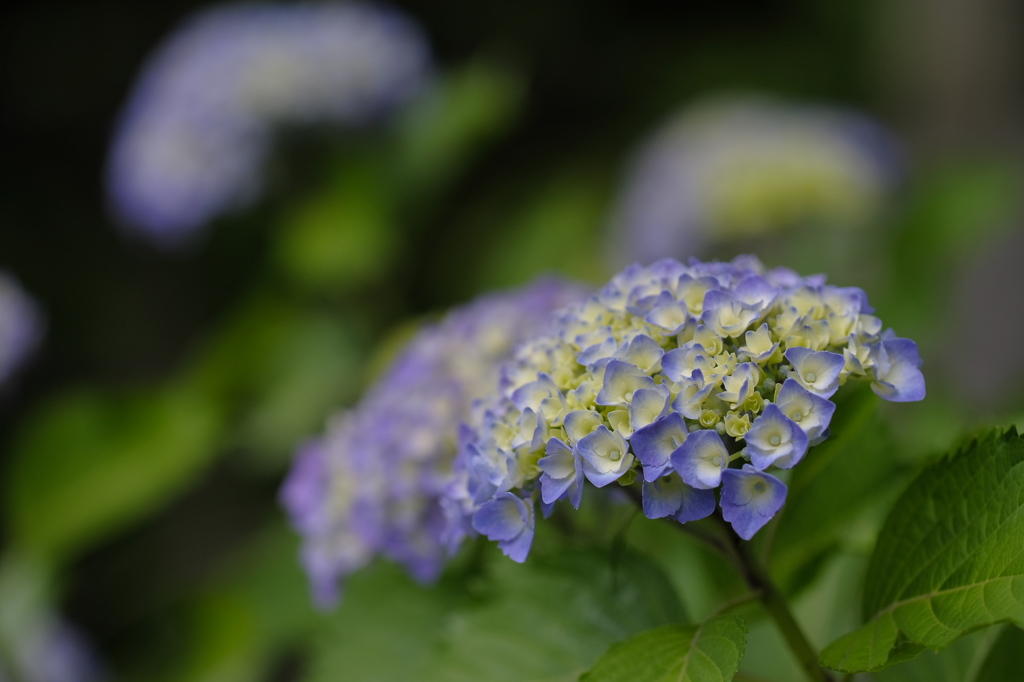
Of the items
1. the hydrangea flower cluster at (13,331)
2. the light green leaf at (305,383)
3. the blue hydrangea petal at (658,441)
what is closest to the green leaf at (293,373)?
the light green leaf at (305,383)

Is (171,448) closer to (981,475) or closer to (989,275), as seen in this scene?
(981,475)

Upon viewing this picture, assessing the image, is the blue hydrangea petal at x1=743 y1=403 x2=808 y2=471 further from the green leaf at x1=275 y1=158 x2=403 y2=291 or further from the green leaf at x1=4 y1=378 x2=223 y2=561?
the green leaf at x1=275 y1=158 x2=403 y2=291

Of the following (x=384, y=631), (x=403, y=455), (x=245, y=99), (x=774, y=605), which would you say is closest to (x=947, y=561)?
(x=774, y=605)

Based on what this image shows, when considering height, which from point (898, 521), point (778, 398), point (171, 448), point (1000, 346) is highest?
point (171, 448)

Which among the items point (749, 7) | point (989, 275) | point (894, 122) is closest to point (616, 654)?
point (989, 275)

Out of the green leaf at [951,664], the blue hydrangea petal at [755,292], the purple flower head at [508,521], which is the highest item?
the blue hydrangea petal at [755,292]

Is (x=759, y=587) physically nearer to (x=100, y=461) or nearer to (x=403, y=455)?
(x=403, y=455)

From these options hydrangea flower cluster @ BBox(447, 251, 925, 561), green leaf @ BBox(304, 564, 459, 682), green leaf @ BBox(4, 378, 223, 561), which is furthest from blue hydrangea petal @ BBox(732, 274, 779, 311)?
green leaf @ BBox(4, 378, 223, 561)

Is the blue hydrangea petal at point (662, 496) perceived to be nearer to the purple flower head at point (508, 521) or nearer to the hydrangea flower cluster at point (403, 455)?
the purple flower head at point (508, 521)
